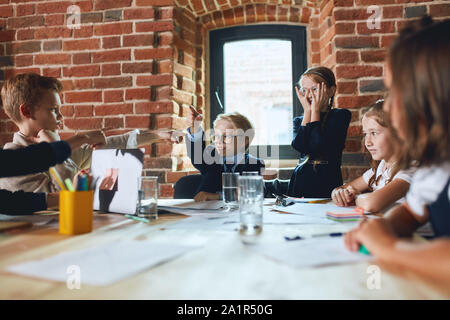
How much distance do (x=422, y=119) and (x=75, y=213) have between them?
720mm

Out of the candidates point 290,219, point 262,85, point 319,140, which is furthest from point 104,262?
point 262,85

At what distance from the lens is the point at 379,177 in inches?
60.2

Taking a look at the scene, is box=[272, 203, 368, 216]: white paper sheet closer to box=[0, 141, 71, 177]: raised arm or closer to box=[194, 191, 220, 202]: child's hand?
box=[194, 191, 220, 202]: child's hand

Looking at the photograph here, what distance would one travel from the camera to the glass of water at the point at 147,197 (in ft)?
3.16

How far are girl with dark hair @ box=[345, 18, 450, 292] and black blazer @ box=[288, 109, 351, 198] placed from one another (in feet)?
3.79

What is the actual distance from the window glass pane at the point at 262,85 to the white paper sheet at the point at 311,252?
1917mm

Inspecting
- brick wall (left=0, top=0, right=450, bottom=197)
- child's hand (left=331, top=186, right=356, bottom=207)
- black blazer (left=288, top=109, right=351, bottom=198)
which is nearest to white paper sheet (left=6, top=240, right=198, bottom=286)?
child's hand (left=331, top=186, right=356, bottom=207)

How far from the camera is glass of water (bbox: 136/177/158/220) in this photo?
0.96 metres

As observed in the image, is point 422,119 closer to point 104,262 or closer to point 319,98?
point 104,262

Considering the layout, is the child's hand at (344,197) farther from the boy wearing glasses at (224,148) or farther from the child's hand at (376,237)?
the boy wearing glasses at (224,148)

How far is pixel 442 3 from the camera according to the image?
2006 mm
